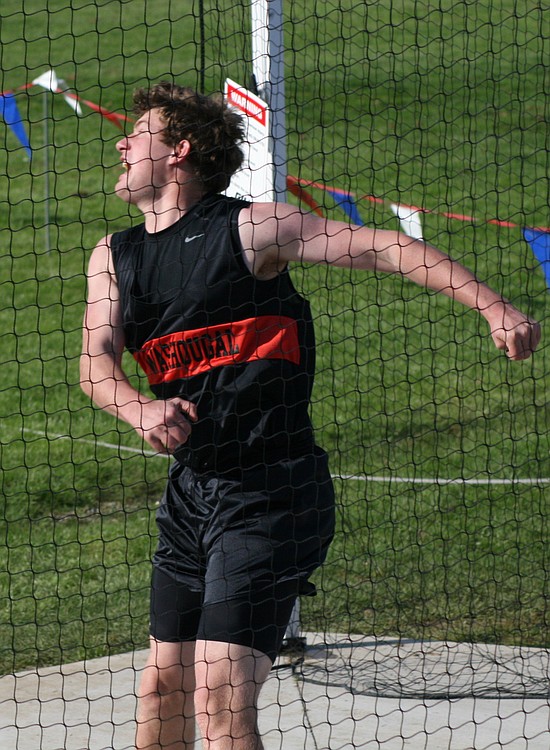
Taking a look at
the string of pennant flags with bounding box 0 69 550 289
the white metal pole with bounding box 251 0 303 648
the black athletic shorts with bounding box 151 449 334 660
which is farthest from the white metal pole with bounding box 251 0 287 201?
the black athletic shorts with bounding box 151 449 334 660

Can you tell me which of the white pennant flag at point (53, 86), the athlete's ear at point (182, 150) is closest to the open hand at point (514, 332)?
the athlete's ear at point (182, 150)

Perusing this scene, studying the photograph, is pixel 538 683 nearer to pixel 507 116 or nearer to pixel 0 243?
pixel 0 243

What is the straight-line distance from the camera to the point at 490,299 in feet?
9.89

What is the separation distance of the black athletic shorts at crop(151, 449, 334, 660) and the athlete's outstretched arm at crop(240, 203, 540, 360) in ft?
1.79

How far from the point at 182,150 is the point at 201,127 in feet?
0.29

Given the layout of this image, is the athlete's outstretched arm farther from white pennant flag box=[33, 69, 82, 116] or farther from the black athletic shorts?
white pennant flag box=[33, 69, 82, 116]

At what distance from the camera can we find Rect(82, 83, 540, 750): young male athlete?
9.76 feet

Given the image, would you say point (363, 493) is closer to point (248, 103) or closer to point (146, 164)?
point (248, 103)

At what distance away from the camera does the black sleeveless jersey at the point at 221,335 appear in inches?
123

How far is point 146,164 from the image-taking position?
322cm

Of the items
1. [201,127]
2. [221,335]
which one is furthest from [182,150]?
[221,335]

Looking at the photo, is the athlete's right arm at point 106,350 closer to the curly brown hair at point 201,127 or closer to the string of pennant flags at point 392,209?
the curly brown hair at point 201,127

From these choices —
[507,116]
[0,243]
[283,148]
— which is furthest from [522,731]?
[507,116]

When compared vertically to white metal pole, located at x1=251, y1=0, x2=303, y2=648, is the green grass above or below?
below
